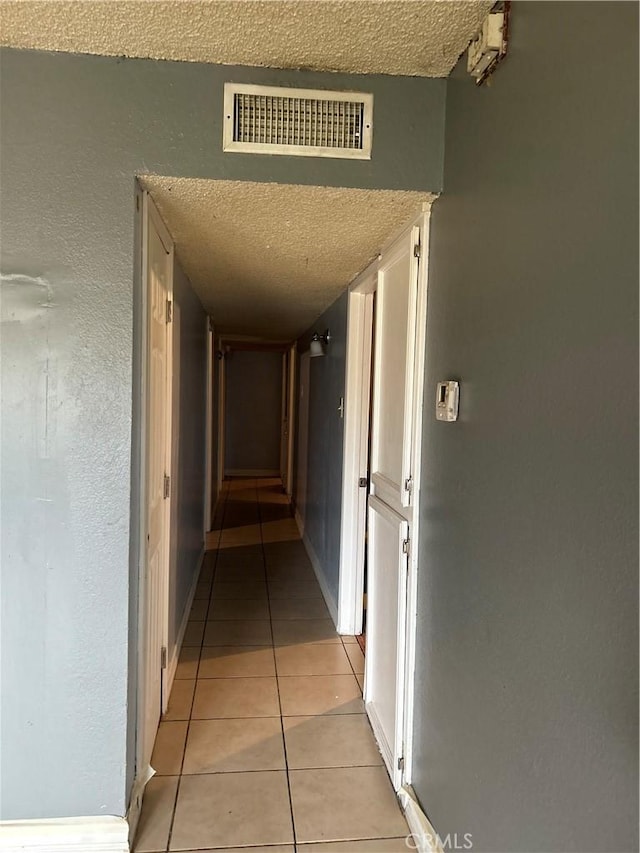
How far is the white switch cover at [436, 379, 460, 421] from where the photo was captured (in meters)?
1.41

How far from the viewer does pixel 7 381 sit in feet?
4.95

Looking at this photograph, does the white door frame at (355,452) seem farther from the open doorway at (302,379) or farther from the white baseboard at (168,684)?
the white baseboard at (168,684)

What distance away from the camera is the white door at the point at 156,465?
70.0 inches

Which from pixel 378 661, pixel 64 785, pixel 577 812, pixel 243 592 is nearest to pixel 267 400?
pixel 243 592

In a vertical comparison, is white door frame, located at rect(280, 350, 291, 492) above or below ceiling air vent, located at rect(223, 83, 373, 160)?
below

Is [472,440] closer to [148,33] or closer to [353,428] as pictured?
[148,33]

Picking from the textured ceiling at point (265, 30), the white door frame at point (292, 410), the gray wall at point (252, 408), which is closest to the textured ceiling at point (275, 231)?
the textured ceiling at point (265, 30)

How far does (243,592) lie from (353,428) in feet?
4.93

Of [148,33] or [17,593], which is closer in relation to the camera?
[148,33]

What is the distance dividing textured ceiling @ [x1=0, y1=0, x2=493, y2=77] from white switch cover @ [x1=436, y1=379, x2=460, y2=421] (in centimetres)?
89

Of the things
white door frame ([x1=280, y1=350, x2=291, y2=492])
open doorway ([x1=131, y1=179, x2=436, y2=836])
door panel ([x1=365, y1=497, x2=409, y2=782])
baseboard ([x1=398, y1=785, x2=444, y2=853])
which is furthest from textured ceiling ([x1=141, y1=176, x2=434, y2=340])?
white door frame ([x1=280, y1=350, x2=291, y2=492])

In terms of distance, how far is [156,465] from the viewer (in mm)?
2000

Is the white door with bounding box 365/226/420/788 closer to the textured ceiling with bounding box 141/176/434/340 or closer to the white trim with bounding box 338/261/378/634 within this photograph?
the textured ceiling with bounding box 141/176/434/340

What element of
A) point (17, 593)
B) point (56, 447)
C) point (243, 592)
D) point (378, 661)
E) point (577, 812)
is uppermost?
point (56, 447)
